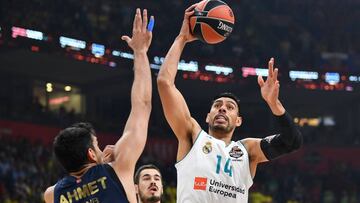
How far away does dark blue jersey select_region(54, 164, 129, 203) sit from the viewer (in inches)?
149

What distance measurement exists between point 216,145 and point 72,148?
1852 mm

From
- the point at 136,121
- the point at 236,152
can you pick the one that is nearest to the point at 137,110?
the point at 136,121

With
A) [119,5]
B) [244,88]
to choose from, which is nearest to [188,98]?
[244,88]

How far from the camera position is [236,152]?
551cm

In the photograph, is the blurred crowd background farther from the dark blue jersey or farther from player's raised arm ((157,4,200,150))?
the dark blue jersey

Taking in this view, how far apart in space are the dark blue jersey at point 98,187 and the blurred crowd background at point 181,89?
1245 centimetres

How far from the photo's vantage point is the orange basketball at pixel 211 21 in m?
5.45

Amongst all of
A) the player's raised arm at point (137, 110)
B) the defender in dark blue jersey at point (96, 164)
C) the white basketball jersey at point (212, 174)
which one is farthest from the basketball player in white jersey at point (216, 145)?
the defender in dark blue jersey at point (96, 164)

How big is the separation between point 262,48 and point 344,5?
4.76m

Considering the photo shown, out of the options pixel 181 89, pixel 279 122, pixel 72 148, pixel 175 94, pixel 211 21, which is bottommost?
pixel 72 148

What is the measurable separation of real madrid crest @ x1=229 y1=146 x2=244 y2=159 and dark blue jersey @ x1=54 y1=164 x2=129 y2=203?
5.97 ft

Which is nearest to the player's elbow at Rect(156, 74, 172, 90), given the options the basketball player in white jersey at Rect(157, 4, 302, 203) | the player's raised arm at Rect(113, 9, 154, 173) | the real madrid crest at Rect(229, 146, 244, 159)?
the basketball player in white jersey at Rect(157, 4, 302, 203)

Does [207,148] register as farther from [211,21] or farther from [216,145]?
[211,21]

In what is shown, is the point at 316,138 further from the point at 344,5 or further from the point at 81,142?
the point at 81,142
